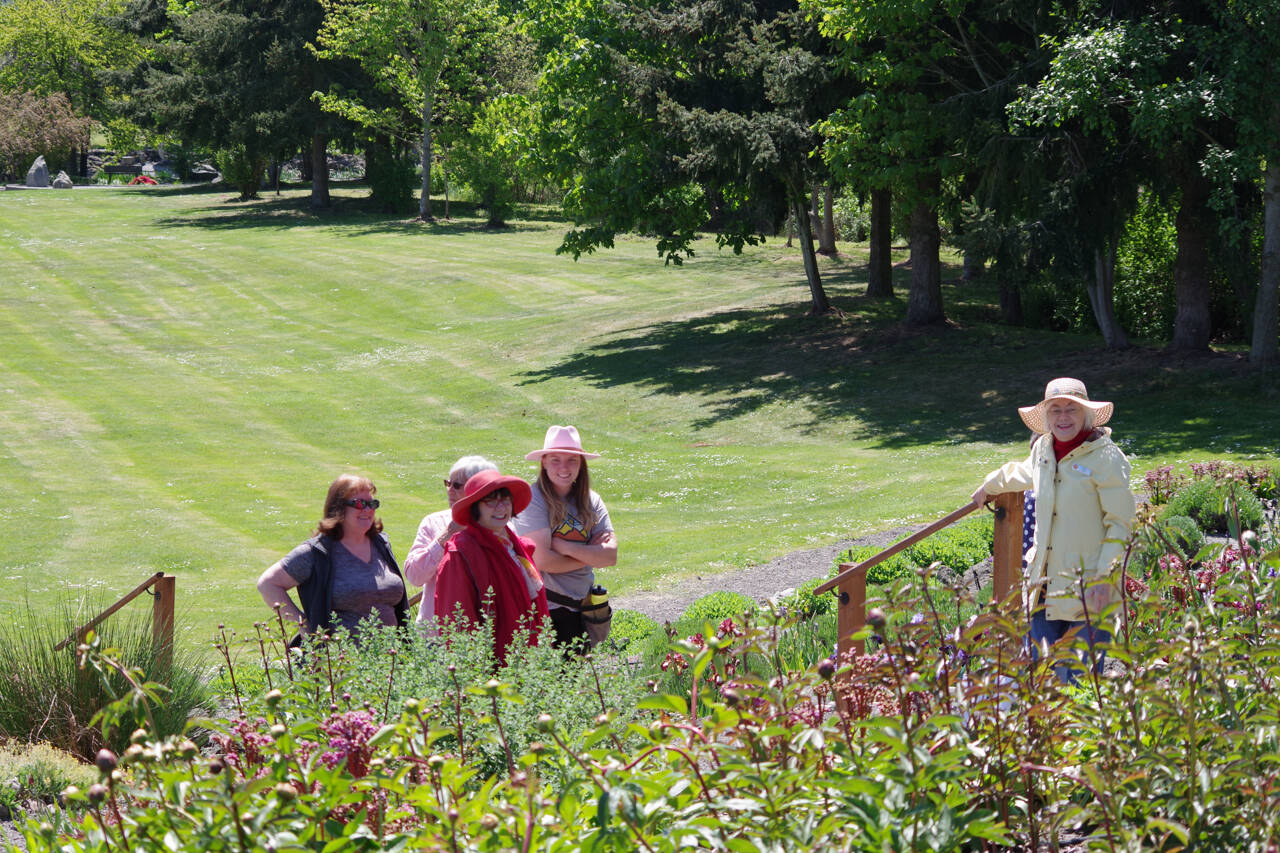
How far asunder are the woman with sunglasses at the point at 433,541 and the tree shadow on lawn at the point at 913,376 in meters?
12.1

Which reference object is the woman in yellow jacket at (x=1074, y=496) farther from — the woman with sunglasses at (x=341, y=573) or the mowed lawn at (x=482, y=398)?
the mowed lawn at (x=482, y=398)

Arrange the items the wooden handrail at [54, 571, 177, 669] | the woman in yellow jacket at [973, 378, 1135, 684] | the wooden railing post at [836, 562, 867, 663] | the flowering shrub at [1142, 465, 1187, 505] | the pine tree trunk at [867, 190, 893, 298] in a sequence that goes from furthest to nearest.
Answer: the pine tree trunk at [867, 190, 893, 298], the flowering shrub at [1142, 465, 1187, 505], the wooden handrail at [54, 571, 177, 669], the wooden railing post at [836, 562, 867, 663], the woman in yellow jacket at [973, 378, 1135, 684]

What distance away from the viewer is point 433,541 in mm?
6020

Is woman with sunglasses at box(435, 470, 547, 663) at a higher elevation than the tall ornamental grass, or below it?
higher

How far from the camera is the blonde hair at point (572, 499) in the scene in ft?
20.8

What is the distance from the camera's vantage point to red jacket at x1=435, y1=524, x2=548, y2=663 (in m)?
5.44

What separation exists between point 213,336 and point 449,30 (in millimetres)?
21539

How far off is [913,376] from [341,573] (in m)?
18.9

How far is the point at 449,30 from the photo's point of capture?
50.8 meters

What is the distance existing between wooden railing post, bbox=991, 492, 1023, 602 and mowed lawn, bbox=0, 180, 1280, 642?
5.33m

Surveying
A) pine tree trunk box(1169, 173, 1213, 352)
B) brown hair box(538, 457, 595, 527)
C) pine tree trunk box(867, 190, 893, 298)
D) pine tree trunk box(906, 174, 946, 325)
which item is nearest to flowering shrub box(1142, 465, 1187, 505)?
brown hair box(538, 457, 595, 527)

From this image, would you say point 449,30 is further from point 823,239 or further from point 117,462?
point 117,462

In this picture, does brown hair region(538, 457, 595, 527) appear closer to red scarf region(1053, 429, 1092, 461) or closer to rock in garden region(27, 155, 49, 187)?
red scarf region(1053, 429, 1092, 461)

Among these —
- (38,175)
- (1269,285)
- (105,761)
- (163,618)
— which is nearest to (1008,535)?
(163,618)
